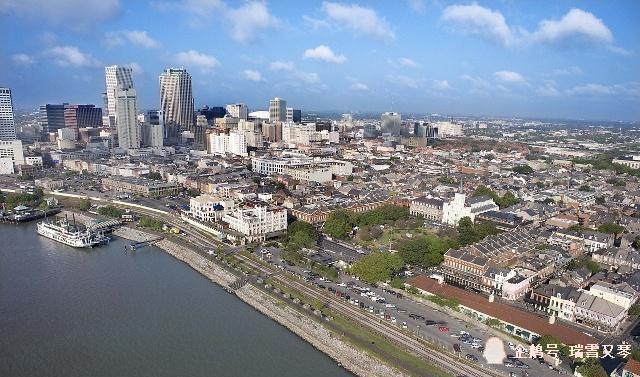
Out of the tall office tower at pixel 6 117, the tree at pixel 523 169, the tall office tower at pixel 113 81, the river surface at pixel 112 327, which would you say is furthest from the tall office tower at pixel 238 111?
the river surface at pixel 112 327

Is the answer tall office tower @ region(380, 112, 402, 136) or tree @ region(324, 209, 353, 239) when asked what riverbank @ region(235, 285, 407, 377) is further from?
tall office tower @ region(380, 112, 402, 136)

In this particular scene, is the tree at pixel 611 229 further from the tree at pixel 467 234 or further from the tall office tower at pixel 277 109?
the tall office tower at pixel 277 109

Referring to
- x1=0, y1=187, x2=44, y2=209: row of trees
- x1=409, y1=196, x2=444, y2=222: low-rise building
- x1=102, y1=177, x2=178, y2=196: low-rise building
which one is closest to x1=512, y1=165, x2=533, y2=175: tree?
x1=409, y1=196, x2=444, y2=222: low-rise building

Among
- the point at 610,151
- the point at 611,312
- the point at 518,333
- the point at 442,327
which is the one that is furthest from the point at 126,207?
the point at 610,151

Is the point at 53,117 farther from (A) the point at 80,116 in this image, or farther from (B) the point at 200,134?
(B) the point at 200,134

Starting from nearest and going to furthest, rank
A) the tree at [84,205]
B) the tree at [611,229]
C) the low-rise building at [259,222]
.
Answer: the low-rise building at [259,222] → the tree at [611,229] → the tree at [84,205]

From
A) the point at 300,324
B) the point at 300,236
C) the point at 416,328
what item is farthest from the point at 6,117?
the point at 416,328

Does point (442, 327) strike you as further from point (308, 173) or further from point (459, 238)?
point (308, 173)
